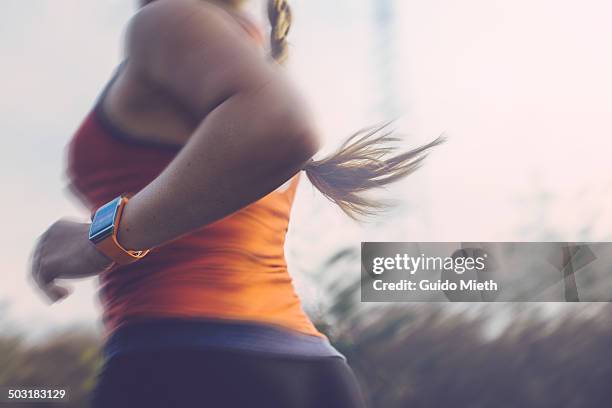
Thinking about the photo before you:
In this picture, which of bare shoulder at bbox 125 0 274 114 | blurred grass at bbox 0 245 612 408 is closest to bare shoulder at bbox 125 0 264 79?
bare shoulder at bbox 125 0 274 114

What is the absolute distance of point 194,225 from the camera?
2.45ft

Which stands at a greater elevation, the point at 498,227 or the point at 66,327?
the point at 498,227

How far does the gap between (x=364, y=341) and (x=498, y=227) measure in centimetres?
40

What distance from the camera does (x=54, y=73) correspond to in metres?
2.09

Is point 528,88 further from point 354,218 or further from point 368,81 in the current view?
point 354,218

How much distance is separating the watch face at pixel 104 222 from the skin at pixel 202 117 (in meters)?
0.01

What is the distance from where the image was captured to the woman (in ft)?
2.33

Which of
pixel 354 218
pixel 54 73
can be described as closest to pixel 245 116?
pixel 354 218

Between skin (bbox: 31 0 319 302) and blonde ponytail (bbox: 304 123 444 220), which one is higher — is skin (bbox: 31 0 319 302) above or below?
below

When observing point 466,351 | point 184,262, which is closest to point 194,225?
point 184,262

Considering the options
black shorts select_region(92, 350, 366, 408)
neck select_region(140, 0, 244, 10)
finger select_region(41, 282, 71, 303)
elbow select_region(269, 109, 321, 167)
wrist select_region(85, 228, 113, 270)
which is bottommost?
black shorts select_region(92, 350, 366, 408)

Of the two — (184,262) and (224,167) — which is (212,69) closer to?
(224,167)

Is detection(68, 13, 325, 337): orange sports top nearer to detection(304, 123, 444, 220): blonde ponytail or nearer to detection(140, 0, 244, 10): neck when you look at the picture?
detection(140, 0, 244, 10): neck

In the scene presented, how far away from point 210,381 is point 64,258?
19cm
